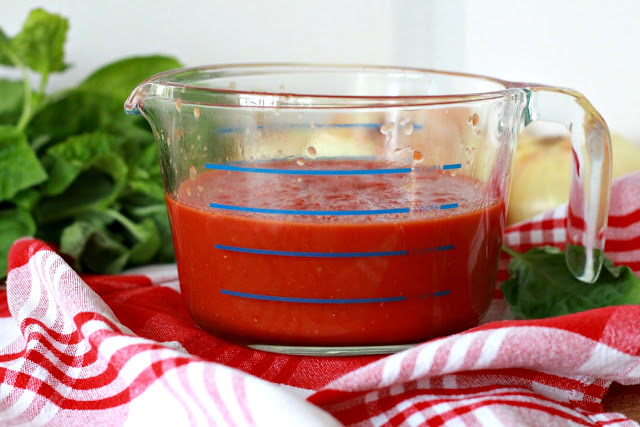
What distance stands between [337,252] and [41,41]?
766 millimetres

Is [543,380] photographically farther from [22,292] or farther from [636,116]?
[636,116]

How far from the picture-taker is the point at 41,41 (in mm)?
1151

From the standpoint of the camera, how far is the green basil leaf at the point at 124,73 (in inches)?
50.3

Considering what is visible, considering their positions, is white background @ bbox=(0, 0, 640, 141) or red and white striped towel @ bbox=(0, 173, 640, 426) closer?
red and white striped towel @ bbox=(0, 173, 640, 426)

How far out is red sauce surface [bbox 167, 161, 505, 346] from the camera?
63 centimetres

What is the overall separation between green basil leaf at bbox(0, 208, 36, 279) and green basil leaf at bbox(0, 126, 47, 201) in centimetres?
4

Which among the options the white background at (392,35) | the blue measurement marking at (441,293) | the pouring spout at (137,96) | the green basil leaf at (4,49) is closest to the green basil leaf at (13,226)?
the green basil leaf at (4,49)

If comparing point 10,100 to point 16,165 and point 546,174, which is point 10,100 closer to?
point 16,165

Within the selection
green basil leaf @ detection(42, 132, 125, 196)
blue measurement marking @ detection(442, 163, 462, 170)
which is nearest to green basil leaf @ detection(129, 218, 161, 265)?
green basil leaf @ detection(42, 132, 125, 196)

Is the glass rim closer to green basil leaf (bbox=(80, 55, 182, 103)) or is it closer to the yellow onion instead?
the yellow onion

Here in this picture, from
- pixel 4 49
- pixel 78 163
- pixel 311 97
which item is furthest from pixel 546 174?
pixel 4 49

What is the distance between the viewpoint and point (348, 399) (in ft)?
1.87

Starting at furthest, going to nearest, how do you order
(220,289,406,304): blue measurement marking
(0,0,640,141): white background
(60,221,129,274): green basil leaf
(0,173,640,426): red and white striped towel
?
(0,0,640,141): white background
(60,221,129,274): green basil leaf
(220,289,406,304): blue measurement marking
(0,173,640,426): red and white striped towel

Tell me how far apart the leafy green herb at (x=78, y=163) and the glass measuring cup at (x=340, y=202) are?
426 millimetres
